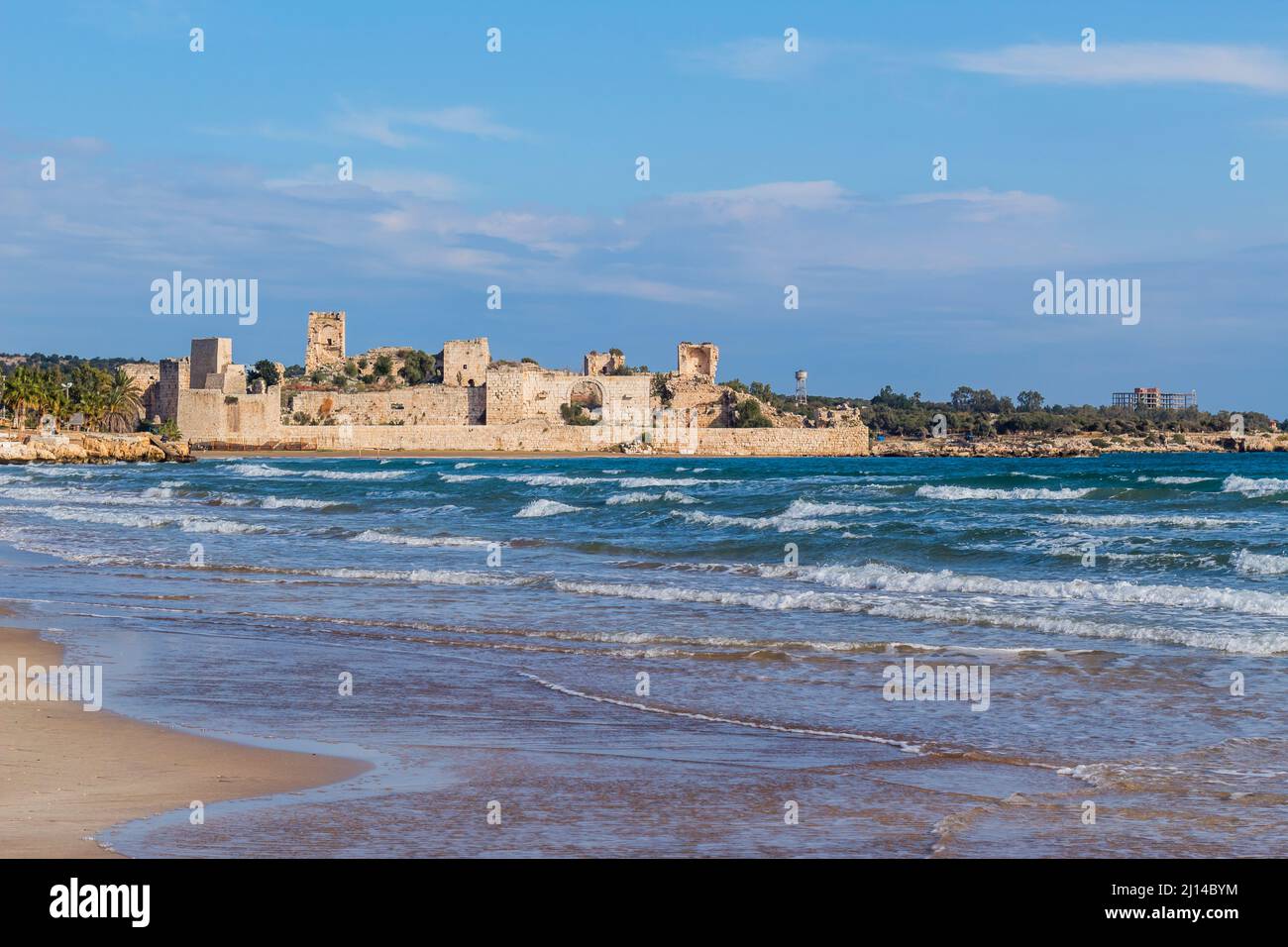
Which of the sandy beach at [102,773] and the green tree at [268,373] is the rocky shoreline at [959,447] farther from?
the sandy beach at [102,773]

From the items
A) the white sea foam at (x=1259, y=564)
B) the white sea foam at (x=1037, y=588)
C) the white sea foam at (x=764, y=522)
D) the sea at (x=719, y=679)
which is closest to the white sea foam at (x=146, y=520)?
the sea at (x=719, y=679)

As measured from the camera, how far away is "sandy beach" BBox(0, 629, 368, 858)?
14.6ft

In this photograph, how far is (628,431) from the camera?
80.2 m

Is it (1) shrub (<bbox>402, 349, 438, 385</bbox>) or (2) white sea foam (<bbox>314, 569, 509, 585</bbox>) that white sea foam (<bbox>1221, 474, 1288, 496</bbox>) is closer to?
(2) white sea foam (<bbox>314, 569, 509, 585</bbox>)

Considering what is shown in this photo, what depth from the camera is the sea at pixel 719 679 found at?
477cm

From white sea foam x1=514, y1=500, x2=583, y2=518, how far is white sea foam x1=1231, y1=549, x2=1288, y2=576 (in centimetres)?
1306

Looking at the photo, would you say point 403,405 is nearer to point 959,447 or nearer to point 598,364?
point 598,364

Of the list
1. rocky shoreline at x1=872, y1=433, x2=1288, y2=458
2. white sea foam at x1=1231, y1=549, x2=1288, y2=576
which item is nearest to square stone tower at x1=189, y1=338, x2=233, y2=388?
rocky shoreline at x1=872, y1=433, x2=1288, y2=458

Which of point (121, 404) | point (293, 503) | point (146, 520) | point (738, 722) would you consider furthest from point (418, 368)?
point (738, 722)

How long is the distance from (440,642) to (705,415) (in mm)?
77899

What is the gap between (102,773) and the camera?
5449 millimetres

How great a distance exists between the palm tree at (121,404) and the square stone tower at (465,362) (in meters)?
18.0
